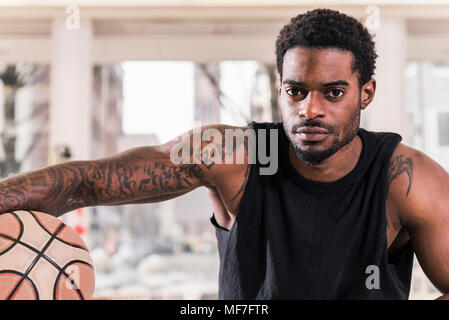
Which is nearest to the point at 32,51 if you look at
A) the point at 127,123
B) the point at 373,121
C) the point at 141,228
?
the point at 127,123

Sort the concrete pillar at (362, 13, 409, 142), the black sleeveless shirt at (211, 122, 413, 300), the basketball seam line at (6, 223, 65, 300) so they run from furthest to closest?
the concrete pillar at (362, 13, 409, 142)
the black sleeveless shirt at (211, 122, 413, 300)
the basketball seam line at (6, 223, 65, 300)

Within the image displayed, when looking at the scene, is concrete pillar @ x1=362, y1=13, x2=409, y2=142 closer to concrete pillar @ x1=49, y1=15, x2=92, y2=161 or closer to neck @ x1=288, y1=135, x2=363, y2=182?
concrete pillar @ x1=49, y1=15, x2=92, y2=161

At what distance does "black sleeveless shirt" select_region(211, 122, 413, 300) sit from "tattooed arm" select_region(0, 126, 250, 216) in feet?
0.44

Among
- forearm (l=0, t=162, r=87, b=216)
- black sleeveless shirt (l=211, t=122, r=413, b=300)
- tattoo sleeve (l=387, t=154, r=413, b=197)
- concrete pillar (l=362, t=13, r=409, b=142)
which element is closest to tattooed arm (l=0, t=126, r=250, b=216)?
forearm (l=0, t=162, r=87, b=216)

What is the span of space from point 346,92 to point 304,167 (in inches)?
8.8

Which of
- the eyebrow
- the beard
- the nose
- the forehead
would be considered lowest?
the beard

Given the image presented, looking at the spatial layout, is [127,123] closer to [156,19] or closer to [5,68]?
[5,68]

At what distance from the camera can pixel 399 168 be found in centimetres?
129

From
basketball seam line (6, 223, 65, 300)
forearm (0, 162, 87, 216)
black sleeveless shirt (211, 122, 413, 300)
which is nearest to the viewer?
basketball seam line (6, 223, 65, 300)

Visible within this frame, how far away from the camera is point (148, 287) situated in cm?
545

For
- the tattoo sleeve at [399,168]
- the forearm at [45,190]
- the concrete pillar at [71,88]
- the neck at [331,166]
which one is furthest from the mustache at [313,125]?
the concrete pillar at [71,88]

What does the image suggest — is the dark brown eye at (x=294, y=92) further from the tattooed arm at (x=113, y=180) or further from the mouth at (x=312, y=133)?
the tattooed arm at (x=113, y=180)

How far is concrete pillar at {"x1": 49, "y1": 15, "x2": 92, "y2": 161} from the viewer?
4.62 metres

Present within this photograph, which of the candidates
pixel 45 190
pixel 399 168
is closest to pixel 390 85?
pixel 399 168
